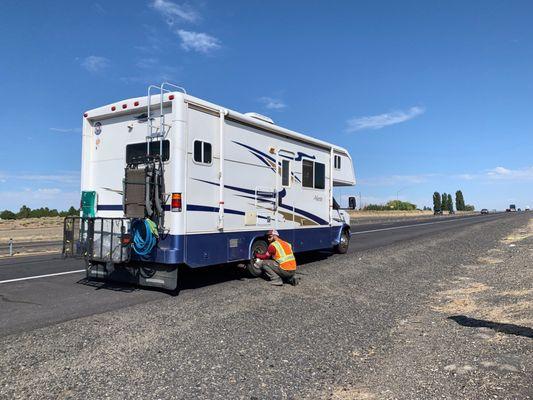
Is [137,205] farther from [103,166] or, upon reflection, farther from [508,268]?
[508,268]

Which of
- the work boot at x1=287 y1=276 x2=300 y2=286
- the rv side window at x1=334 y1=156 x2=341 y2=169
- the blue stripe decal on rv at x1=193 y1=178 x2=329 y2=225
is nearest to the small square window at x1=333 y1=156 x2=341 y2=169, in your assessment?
the rv side window at x1=334 y1=156 x2=341 y2=169

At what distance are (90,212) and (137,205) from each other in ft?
5.33

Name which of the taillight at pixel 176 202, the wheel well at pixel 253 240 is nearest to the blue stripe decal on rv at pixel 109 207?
the taillight at pixel 176 202

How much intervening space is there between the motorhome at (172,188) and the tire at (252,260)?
0.03m

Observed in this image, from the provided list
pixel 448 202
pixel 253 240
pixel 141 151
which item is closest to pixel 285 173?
pixel 253 240

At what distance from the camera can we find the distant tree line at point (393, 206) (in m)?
95.6

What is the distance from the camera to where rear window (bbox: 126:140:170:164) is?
8.38 metres

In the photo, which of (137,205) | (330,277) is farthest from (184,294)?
(330,277)

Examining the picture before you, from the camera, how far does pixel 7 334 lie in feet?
19.8

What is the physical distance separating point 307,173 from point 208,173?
13.8ft

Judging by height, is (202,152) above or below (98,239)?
above

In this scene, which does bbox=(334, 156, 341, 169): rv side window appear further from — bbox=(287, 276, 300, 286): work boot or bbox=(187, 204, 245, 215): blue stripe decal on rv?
bbox=(187, 204, 245, 215): blue stripe decal on rv

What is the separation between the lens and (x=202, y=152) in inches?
340

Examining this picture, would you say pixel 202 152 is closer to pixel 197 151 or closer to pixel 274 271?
pixel 197 151
